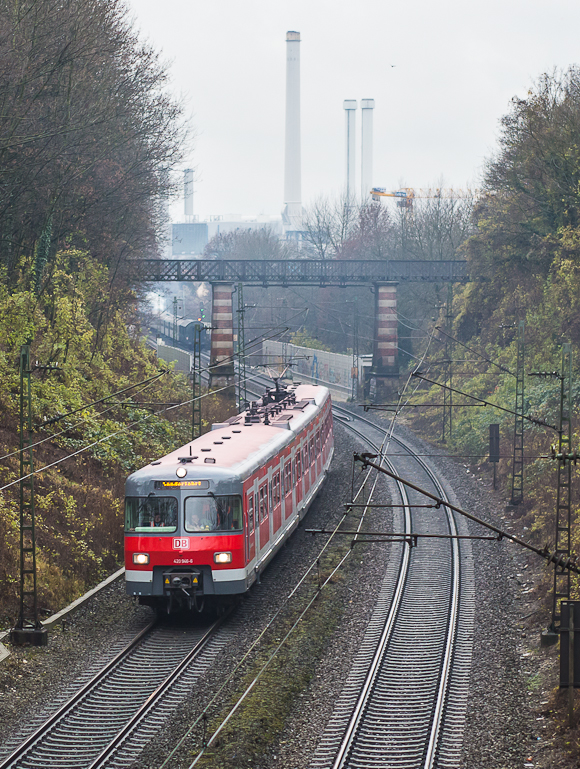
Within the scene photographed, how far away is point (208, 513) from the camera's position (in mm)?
15117

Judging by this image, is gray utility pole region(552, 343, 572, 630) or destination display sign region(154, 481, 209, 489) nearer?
gray utility pole region(552, 343, 572, 630)

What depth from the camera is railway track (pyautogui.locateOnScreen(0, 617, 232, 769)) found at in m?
10.9

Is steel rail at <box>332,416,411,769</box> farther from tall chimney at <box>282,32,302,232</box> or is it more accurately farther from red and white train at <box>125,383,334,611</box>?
tall chimney at <box>282,32,302,232</box>

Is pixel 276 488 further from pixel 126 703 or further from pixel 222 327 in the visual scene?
pixel 222 327

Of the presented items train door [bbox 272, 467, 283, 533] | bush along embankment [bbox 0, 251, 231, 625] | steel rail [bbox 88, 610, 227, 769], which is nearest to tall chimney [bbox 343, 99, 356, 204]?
bush along embankment [bbox 0, 251, 231, 625]

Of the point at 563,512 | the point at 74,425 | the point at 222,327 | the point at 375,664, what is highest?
the point at 222,327

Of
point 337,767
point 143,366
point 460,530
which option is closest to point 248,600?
point 337,767

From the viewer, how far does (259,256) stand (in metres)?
96.9

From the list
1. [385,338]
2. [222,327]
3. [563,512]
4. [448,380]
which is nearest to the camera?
[563,512]

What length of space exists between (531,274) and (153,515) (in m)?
32.8

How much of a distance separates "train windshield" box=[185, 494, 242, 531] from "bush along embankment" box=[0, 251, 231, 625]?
7.38ft

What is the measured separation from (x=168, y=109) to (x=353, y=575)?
2402cm

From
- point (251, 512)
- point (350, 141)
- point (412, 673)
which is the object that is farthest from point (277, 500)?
point (350, 141)

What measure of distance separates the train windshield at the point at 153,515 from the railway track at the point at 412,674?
389 centimetres
